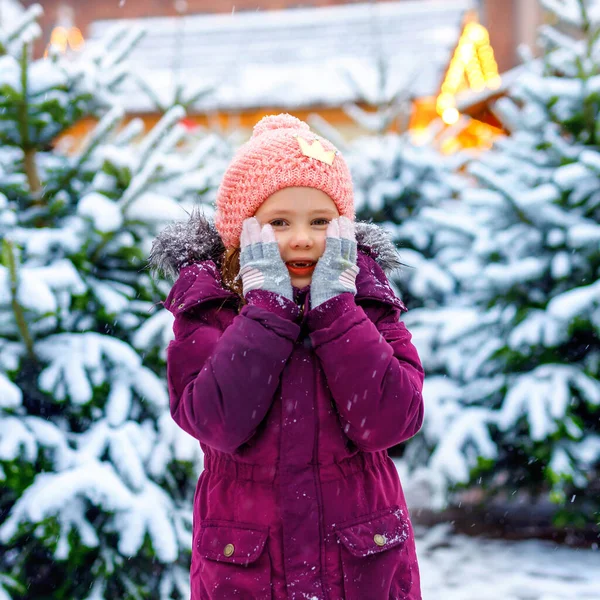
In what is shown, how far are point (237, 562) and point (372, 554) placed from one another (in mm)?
285

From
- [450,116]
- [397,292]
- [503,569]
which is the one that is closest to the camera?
[503,569]

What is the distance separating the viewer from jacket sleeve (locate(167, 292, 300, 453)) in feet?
4.43

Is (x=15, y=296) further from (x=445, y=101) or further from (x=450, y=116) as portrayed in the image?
(x=445, y=101)

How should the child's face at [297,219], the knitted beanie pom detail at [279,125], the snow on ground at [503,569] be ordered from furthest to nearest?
the snow on ground at [503,569] < the knitted beanie pom detail at [279,125] < the child's face at [297,219]

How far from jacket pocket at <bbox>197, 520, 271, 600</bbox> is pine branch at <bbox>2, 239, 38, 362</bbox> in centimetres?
143

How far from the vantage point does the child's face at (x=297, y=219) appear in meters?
1.49

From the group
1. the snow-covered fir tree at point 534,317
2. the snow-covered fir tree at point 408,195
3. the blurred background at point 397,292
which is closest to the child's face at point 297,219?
the blurred background at point 397,292

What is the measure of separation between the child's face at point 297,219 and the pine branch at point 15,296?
127 cm

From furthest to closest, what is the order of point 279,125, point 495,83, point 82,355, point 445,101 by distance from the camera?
1. point 445,101
2. point 495,83
3. point 82,355
4. point 279,125

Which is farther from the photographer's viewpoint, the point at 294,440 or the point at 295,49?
the point at 295,49

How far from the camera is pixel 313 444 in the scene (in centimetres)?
142

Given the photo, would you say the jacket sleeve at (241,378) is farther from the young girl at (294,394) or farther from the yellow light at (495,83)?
the yellow light at (495,83)

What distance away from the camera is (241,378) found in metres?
1.35

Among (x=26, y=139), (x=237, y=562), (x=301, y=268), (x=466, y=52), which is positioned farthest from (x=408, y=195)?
(x=466, y=52)
